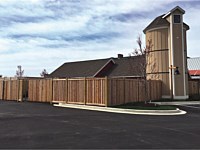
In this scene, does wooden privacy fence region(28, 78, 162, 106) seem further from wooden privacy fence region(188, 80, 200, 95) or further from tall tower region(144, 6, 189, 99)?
wooden privacy fence region(188, 80, 200, 95)

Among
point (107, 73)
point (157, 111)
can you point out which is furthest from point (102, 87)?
point (107, 73)

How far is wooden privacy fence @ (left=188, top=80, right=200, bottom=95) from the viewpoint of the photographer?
31.4 metres

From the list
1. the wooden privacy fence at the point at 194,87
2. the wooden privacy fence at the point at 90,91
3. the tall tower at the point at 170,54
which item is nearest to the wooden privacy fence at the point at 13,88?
the wooden privacy fence at the point at 90,91

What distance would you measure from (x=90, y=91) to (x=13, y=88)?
11.0 metres

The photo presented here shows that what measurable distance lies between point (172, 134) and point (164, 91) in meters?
19.1

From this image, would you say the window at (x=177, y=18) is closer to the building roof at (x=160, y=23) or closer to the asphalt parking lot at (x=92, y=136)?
the building roof at (x=160, y=23)

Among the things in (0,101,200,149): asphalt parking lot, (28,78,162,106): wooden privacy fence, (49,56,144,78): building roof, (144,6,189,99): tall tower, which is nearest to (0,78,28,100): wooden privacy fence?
(28,78,162,106): wooden privacy fence

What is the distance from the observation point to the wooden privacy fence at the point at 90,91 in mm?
20688

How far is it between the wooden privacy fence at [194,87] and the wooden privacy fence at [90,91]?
6694mm

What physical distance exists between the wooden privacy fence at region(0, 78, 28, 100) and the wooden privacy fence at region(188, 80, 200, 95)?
1866 cm

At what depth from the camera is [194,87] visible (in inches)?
1255

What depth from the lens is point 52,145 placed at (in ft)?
26.2

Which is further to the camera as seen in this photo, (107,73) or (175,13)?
(107,73)

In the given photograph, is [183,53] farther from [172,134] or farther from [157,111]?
[172,134]
